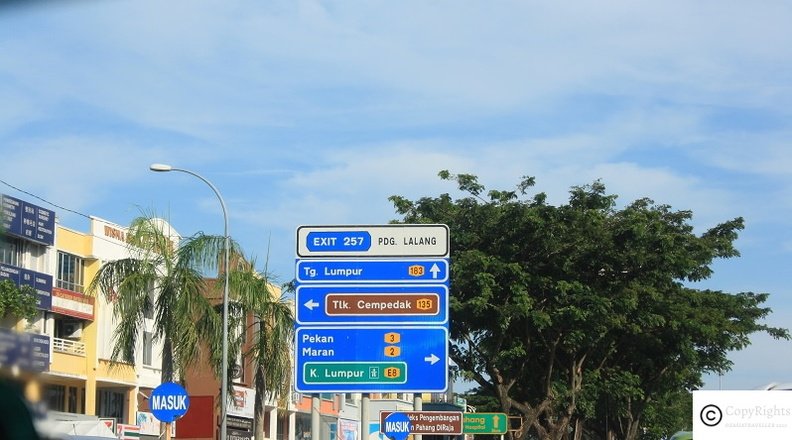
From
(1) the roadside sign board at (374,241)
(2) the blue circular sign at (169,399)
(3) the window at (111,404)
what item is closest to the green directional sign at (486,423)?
(1) the roadside sign board at (374,241)

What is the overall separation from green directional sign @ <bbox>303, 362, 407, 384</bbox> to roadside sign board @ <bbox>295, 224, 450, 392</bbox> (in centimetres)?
2

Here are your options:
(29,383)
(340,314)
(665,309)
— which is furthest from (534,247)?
(29,383)

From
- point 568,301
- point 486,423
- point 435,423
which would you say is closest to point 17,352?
point 435,423

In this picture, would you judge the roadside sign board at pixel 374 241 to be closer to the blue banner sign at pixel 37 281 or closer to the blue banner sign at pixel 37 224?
the blue banner sign at pixel 37 281

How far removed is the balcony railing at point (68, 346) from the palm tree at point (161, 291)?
19.5 m

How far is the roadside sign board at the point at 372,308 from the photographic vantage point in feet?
65.0

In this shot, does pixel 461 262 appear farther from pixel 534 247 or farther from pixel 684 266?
pixel 684 266

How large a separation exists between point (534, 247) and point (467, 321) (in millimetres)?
3467

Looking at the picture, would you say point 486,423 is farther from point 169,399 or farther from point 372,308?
point 169,399

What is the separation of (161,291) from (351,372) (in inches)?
319

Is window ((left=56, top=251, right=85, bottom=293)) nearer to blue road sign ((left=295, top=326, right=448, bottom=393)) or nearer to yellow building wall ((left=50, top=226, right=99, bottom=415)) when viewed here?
yellow building wall ((left=50, top=226, right=99, bottom=415))

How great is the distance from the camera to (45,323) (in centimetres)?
4497

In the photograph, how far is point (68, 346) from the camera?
47.5 m

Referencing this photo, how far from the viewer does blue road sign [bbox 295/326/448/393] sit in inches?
777
